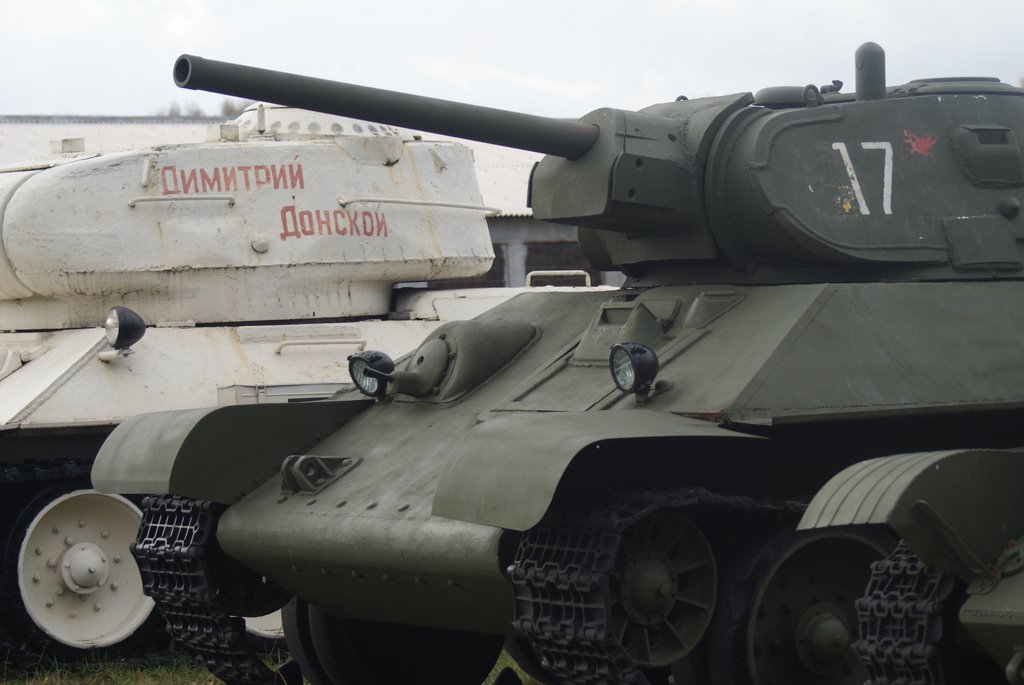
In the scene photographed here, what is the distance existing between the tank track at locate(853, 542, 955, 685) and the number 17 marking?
234cm

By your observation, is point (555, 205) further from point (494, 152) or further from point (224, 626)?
point (494, 152)

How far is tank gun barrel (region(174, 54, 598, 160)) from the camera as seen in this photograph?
764 centimetres

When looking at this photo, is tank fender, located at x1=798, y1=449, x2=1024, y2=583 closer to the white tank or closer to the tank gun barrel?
the tank gun barrel

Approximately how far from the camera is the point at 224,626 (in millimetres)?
8953

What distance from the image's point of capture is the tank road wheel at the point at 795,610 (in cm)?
754

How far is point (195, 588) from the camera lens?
8.95m

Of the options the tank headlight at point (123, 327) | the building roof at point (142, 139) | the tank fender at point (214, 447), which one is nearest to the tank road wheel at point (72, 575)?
the tank headlight at point (123, 327)

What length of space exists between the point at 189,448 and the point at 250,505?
1.32 ft

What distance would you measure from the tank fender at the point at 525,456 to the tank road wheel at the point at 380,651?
2.58m

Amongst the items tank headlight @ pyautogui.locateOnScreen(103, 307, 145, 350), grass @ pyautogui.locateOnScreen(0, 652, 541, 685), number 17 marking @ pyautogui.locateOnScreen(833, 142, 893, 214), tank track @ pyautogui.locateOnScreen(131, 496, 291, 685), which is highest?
number 17 marking @ pyautogui.locateOnScreen(833, 142, 893, 214)

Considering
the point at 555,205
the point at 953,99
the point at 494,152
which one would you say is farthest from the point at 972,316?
the point at 494,152

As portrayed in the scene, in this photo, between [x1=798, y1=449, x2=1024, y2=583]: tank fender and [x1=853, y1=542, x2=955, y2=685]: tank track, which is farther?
[x1=853, y1=542, x2=955, y2=685]: tank track

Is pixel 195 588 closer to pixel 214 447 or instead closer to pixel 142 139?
pixel 214 447

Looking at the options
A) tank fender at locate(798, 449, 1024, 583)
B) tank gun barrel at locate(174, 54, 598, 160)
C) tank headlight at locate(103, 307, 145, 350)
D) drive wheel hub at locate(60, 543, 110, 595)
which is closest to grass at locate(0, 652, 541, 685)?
drive wheel hub at locate(60, 543, 110, 595)
